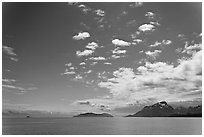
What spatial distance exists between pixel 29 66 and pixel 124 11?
774cm

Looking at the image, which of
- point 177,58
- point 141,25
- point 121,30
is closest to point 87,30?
point 121,30

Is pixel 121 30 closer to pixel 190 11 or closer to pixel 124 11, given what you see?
pixel 124 11

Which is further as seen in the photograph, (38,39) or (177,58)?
(177,58)

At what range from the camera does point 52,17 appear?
8727 mm

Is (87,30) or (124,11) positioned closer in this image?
(124,11)

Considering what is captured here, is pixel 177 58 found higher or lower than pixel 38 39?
lower

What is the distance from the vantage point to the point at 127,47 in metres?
11.6

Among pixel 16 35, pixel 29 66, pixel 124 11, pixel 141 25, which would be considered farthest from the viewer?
pixel 29 66

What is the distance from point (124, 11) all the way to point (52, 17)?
8.00 ft

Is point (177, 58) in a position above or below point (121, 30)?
below

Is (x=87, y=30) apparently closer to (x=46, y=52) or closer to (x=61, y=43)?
(x=61, y=43)

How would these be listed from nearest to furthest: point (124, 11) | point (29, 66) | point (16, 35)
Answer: point (124, 11) < point (16, 35) < point (29, 66)

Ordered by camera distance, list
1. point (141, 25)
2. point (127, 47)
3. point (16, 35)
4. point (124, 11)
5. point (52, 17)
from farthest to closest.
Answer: point (127, 47) → point (16, 35) → point (141, 25) → point (52, 17) → point (124, 11)

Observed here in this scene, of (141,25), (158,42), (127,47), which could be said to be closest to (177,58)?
(158,42)
